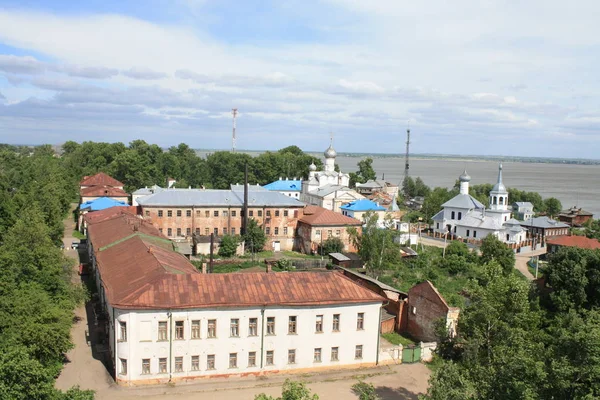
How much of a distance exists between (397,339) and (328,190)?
40.5 m

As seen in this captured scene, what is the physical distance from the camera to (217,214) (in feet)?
159

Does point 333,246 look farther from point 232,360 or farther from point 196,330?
point 196,330

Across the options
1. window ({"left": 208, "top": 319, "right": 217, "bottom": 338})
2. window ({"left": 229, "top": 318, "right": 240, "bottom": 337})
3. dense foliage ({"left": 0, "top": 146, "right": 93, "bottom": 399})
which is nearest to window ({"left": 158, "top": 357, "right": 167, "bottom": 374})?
window ({"left": 208, "top": 319, "right": 217, "bottom": 338})

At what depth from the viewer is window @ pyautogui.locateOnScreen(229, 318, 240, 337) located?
21.8m

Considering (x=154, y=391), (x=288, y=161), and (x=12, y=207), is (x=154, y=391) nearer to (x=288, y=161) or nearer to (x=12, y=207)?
(x=12, y=207)

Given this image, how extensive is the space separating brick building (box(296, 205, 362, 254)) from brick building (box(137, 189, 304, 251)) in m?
1.97

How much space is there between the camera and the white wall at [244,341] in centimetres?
2072

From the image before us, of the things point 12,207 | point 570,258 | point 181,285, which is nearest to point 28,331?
point 181,285

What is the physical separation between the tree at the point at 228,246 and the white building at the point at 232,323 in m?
18.1

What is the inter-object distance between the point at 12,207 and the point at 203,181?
54.0 metres

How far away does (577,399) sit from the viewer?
13039mm

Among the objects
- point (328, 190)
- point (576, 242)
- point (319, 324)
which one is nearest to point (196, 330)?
point (319, 324)

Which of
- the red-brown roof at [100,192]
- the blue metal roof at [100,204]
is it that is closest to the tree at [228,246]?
the blue metal roof at [100,204]

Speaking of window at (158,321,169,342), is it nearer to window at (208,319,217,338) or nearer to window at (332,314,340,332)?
window at (208,319,217,338)
